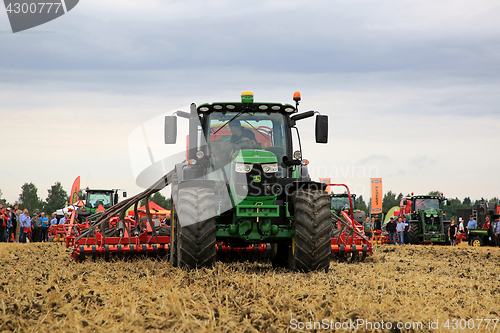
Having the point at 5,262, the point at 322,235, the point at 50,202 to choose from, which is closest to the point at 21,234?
the point at 5,262

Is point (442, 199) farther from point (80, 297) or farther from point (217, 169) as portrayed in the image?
point (80, 297)

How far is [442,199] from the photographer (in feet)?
72.7

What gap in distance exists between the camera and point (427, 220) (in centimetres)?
2195

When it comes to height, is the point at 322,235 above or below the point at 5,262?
above

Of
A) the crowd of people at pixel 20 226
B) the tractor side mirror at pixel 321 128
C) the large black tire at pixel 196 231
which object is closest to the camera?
the large black tire at pixel 196 231

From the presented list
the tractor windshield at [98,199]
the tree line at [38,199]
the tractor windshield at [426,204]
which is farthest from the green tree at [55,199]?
the tractor windshield at [426,204]

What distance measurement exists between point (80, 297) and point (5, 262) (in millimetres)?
4655

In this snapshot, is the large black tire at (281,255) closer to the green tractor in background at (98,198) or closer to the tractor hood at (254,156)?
the tractor hood at (254,156)

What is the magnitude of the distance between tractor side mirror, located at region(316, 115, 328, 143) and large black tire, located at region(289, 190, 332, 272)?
107 centimetres

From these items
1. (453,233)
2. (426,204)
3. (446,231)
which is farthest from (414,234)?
(453,233)

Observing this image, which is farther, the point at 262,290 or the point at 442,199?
the point at 442,199

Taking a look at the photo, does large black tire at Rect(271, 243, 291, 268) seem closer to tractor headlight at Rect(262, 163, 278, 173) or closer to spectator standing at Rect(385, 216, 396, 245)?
tractor headlight at Rect(262, 163, 278, 173)

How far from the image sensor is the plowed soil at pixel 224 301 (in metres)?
4.07

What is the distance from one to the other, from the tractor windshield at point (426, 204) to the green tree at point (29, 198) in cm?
8443
